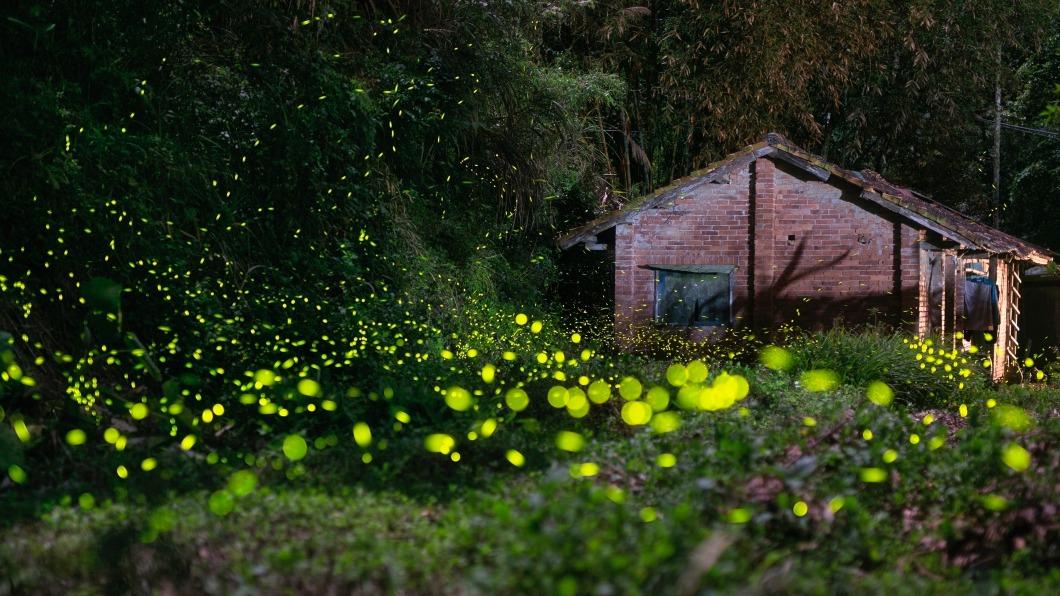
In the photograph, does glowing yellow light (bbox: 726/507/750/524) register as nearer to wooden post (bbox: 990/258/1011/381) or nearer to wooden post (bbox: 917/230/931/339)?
wooden post (bbox: 917/230/931/339)

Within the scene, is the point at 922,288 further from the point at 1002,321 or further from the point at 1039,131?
the point at 1039,131

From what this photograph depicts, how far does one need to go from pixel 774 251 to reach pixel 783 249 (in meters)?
0.15

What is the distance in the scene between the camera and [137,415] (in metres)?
8.19

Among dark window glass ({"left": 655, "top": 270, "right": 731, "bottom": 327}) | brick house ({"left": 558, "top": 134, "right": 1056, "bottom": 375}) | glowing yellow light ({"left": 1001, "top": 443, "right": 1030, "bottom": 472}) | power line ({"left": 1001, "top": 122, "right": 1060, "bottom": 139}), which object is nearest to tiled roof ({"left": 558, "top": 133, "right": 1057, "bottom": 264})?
brick house ({"left": 558, "top": 134, "right": 1056, "bottom": 375})

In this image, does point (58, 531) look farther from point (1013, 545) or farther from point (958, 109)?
point (958, 109)

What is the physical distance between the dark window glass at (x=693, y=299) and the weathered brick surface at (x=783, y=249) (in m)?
0.17

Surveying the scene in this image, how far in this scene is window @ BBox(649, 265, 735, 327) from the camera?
1798 centimetres

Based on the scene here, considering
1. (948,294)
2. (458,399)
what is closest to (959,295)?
(948,294)

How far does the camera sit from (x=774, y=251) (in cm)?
1788

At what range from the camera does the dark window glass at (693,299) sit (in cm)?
→ 1798

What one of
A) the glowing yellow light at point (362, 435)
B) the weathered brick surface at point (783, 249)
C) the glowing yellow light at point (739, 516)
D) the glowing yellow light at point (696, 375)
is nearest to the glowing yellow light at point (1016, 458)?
the glowing yellow light at point (739, 516)

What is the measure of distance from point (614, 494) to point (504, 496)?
4.19 feet

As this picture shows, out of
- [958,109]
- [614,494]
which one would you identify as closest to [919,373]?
[614,494]

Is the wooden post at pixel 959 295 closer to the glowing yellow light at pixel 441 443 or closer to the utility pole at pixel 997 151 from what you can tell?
the utility pole at pixel 997 151
